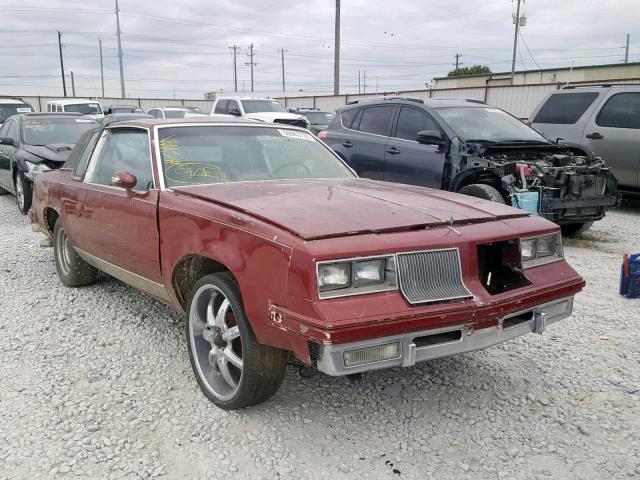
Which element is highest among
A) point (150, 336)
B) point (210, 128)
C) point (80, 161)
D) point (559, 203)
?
point (210, 128)

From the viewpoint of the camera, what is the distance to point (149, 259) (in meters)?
3.75

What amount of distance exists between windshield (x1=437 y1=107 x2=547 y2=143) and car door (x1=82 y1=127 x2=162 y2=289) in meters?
4.23

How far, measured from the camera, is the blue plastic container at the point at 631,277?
16.4 feet

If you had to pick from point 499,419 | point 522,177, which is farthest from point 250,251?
point 522,177

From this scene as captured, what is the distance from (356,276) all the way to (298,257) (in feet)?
0.95

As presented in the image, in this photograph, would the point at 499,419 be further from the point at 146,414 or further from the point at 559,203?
the point at 559,203

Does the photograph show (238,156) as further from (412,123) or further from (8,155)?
(8,155)

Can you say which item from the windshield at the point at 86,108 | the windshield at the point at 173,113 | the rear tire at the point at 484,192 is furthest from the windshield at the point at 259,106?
the rear tire at the point at 484,192

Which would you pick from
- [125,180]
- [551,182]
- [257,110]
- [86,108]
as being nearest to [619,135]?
[551,182]

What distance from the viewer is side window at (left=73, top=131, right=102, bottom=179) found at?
487cm

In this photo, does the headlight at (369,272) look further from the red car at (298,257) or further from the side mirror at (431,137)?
the side mirror at (431,137)

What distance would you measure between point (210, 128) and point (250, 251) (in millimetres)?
1730

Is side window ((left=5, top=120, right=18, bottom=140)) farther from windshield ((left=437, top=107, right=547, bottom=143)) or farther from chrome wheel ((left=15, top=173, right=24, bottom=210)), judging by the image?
windshield ((left=437, top=107, right=547, bottom=143))

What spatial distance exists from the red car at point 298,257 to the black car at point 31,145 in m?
4.98
